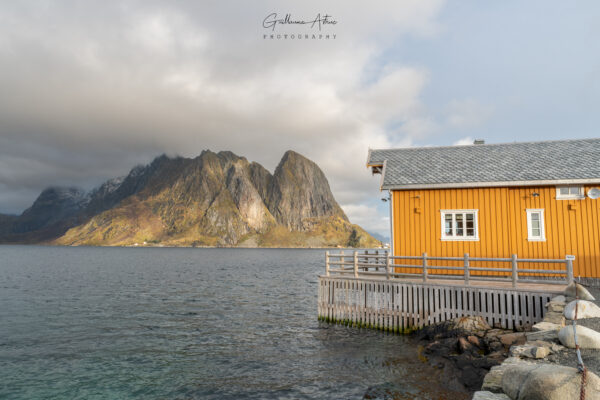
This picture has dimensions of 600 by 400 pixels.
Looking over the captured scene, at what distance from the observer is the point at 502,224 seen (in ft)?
63.8

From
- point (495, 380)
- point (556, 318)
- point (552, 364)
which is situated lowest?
point (495, 380)

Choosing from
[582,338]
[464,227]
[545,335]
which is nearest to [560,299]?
[545,335]

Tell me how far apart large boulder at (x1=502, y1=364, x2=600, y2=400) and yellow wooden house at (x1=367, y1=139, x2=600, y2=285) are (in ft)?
46.0

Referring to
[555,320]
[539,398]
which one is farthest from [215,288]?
[539,398]

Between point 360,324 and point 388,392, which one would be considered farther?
point 360,324

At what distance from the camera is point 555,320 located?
1162cm

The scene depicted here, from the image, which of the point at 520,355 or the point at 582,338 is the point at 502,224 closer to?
the point at 582,338

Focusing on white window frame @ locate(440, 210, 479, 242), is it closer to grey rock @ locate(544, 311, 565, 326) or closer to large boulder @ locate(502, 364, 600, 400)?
grey rock @ locate(544, 311, 565, 326)

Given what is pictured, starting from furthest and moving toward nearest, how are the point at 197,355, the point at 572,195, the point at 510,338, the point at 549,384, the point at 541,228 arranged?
1. the point at 541,228
2. the point at 572,195
3. the point at 197,355
4. the point at 510,338
5. the point at 549,384

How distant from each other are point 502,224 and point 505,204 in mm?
1082

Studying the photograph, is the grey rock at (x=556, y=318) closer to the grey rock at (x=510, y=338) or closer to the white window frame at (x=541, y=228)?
the grey rock at (x=510, y=338)

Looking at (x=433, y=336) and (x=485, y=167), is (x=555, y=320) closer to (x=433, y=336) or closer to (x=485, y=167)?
(x=433, y=336)

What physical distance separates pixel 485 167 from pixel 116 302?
28959 mm

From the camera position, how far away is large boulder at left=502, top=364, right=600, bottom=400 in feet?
A: 18.5
